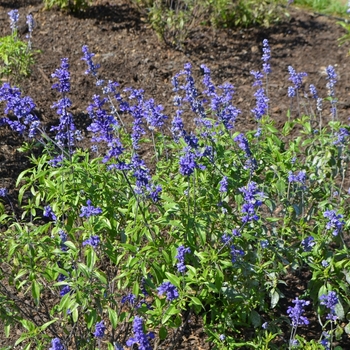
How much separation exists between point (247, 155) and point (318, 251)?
1.91 feet

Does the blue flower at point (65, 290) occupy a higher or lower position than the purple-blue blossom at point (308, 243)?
higher

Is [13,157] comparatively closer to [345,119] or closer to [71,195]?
[71,195]

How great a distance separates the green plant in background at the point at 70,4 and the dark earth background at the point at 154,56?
85mm

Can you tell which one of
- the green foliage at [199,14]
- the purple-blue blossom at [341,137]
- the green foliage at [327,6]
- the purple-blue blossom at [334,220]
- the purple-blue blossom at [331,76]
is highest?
the purple-blue blossom at [331,76]

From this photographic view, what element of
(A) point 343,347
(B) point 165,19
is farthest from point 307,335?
(B) point 165,19

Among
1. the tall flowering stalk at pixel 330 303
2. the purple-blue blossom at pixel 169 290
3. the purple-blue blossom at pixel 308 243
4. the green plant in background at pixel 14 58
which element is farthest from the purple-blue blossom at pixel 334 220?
the green plant in background at pixel 14 58

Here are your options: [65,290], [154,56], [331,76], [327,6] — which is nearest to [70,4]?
[154,56]

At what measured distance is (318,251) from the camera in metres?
3.31

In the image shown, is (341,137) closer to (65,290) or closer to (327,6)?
(65,290)

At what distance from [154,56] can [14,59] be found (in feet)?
5.17

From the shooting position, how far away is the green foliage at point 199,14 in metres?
7.05

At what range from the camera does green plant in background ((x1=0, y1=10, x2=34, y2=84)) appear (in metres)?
5.70

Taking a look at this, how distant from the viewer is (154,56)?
6.86 meters

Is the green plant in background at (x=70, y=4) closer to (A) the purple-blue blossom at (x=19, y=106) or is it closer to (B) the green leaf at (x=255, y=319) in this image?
(A) the purple-blue blossom at (x=19, y=106)
